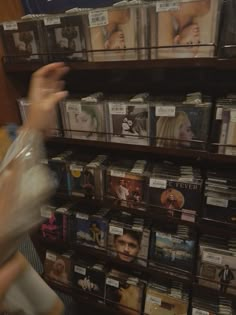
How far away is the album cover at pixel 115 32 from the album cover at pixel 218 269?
0.81 m

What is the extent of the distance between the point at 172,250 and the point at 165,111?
0.62 metres

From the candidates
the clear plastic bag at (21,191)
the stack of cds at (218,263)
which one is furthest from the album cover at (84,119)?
the stack of cds at (218,263)

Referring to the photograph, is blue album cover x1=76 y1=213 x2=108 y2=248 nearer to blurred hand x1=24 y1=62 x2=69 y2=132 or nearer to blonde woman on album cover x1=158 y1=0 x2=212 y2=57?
blurred hand x1=24 y1=62 x2=69 y2=132

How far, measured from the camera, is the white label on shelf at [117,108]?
104 centimetres

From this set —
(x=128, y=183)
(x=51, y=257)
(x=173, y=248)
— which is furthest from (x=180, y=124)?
(x=51, y=257)

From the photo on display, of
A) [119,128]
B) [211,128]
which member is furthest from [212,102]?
[119,128]

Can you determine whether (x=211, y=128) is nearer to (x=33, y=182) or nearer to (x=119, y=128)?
(x=119, y=128)

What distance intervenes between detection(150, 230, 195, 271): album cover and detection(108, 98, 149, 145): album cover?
0.44 meters

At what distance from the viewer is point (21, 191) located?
559 mm

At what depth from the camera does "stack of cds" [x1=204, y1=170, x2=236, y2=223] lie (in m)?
1.02

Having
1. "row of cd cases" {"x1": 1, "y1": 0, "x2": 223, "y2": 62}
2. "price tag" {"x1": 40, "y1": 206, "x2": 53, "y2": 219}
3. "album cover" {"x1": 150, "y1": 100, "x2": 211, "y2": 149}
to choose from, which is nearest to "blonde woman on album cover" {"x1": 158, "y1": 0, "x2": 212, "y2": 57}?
"row of cd cases" {"x1": 1, "y1": 0, "x2": 223, "y2": 62}

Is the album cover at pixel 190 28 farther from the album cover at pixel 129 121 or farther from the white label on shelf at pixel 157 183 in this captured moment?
the white label on shelf at pixel 157 183

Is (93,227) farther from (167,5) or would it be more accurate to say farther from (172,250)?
(167,5)

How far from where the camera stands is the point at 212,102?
0.97 metres
